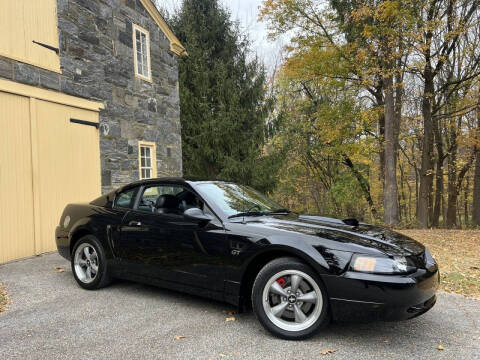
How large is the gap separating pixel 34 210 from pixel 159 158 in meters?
4.42

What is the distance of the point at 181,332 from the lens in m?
3.47

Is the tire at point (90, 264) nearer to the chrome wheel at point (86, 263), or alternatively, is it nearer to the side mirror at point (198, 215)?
the chrome wheel at point (86, 263)

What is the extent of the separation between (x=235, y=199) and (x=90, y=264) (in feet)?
7.33

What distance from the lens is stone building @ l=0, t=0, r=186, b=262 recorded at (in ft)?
21.9

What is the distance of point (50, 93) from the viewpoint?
7348mm

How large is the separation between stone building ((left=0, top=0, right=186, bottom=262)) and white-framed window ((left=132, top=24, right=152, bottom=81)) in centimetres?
3

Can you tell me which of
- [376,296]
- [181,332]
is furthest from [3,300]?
[376,296]

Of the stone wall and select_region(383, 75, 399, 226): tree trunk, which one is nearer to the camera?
the stone wall

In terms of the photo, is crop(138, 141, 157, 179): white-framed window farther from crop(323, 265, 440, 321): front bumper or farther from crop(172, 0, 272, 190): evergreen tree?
crop(323, 265, 440, 321): front bumper

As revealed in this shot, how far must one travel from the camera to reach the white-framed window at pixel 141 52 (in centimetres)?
1016

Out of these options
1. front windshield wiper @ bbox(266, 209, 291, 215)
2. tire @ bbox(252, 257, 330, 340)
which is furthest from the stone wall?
tire @ bbox(252, 257, 330, 340)

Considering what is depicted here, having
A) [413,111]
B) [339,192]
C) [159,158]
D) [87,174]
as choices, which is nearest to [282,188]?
[339,192]

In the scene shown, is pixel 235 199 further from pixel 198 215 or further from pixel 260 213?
pixel 198 215

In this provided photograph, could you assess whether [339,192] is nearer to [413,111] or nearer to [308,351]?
[413,111]
